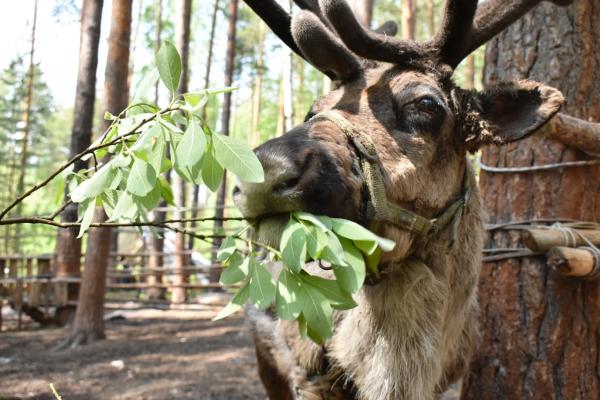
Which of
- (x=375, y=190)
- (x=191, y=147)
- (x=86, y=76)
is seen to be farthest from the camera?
(x=86, y=76)

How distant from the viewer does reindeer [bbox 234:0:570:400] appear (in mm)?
2453

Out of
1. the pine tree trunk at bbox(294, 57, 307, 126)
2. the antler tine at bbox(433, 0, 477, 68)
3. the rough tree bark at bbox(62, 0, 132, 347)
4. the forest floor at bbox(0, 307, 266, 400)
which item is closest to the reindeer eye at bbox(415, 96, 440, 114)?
the antler tine at bbox(433, 0, 477, 68)

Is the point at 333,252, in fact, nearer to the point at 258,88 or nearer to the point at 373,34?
the point at 373,34

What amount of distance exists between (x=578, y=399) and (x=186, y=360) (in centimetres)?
590

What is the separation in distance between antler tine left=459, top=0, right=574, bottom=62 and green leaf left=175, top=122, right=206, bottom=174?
186cm

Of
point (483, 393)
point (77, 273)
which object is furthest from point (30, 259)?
point (483, 393)

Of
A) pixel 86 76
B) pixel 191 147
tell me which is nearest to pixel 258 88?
pixel 86 76

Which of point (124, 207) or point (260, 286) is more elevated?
point (124, 207)

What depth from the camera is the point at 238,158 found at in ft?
4.77

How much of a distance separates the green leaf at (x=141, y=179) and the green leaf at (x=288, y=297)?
42 cm

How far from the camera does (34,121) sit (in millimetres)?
26266

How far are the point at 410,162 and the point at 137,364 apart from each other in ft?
20.4

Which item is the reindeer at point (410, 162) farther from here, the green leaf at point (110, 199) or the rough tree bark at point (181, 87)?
the rough tree bark at point (181, 87)

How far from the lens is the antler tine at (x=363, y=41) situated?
256cm
